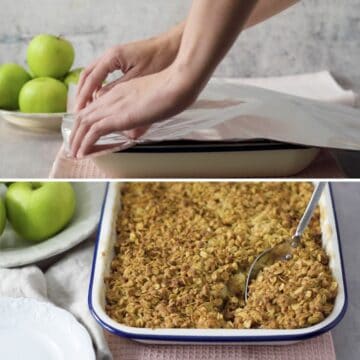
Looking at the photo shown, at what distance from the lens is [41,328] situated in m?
0.56

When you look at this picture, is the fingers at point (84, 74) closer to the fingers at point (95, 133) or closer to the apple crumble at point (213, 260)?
the fingers at point (95, 133)

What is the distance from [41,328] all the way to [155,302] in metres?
0.10

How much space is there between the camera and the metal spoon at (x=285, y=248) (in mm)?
596

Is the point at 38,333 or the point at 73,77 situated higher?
the point at 73,77

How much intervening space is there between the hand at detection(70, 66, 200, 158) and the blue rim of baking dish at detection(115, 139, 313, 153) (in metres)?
0.04

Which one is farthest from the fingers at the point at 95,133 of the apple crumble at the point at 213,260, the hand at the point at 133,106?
the apple crumble at the point at 213,260

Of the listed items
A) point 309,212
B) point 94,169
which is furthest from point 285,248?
point 94,169

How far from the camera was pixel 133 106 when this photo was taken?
0.46 m

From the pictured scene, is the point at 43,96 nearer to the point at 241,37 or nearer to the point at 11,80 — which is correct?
the point at 11,80

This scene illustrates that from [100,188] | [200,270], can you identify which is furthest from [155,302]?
[100,188]

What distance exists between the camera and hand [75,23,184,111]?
473 millimetres

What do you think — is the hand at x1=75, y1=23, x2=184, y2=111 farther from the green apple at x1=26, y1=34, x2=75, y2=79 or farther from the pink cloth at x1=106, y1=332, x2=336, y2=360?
the pink cloth at x1=106, y1=332, x2=336, y2=360

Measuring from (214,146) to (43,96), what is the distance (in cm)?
14

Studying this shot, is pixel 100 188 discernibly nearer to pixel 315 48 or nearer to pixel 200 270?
pixel 200 270
